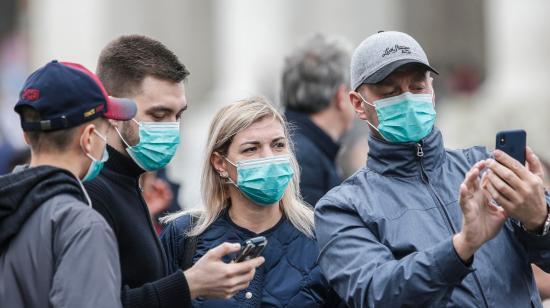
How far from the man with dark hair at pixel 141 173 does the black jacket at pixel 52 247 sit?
1.52ft

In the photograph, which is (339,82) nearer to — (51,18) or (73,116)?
(73,116)

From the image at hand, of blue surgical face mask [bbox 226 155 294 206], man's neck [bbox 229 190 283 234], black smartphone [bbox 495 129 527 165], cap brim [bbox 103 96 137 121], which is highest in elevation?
cap brim [bbox 103 96 137 121]

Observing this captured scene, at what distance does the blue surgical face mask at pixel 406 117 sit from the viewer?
428cm

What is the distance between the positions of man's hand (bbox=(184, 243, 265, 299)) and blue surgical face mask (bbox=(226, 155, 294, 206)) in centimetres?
69

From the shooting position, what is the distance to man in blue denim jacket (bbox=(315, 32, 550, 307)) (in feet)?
12.6

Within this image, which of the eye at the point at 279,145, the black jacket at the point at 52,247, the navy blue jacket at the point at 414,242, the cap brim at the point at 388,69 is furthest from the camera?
the eye at the point at 279,145

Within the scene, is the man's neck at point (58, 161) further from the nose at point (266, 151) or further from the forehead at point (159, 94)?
the nose at point (266, 151)

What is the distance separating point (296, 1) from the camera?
2309 centimetres

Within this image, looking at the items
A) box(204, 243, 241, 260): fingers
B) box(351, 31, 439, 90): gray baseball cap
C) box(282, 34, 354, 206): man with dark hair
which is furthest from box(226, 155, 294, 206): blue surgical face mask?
box(282, 34, 354, 206): man with dark hair

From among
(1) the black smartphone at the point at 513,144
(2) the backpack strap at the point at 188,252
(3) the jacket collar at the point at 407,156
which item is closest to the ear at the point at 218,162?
(2) the backpack strap at the point at 188,252

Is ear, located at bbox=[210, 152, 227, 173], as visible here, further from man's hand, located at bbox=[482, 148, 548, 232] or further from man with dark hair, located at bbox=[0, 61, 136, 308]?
man's hand, located at bbox=[482, 148, 548, 232]

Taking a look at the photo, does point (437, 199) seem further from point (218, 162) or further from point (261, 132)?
point (218, 162)

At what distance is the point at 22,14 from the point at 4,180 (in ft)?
98.8

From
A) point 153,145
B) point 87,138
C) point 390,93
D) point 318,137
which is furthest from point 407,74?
point 318,137
